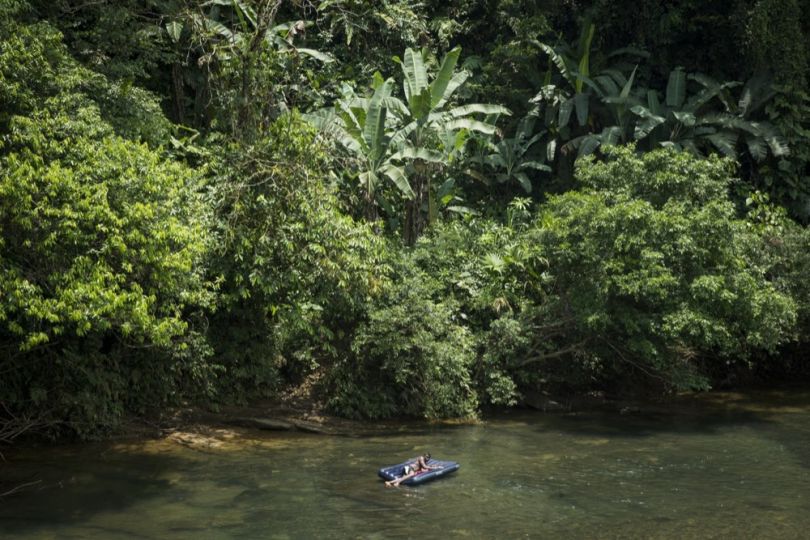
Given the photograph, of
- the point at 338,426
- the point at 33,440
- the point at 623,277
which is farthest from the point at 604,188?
the point at 33,440

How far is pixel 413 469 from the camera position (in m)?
14.1

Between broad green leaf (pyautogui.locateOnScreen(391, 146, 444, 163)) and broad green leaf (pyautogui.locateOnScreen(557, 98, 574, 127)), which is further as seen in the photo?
broad green leaf (pyautogui.locateOnScreen(557, 98, 574, 127))

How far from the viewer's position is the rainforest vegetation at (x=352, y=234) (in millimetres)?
13727

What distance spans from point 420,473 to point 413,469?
0.13m

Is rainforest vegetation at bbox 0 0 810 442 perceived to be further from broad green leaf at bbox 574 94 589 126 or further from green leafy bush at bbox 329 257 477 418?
broad green leaf at bbox 574 94 589 126

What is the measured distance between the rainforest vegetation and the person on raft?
3.36 metres

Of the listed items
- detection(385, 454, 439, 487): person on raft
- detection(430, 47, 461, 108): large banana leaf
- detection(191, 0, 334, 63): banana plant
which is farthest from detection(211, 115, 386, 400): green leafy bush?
detection(430, 47, 461, 108): large banana leaf

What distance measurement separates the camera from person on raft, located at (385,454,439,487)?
13.8 meters

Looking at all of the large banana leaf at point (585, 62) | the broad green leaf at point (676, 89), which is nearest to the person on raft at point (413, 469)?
the large banana leaf at point (585, 62)

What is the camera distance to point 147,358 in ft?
54.7

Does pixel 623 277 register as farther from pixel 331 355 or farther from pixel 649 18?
pixel 649 18

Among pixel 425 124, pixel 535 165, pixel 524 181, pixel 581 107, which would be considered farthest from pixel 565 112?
pixel 425 124

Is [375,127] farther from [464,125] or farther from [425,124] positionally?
[464,125]

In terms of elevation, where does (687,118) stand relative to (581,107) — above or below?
below
